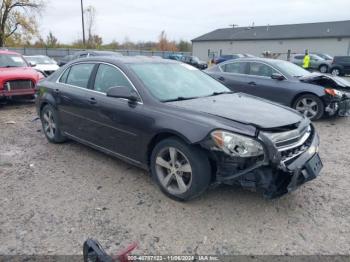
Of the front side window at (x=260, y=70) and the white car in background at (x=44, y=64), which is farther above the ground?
the front side window at (x=260, y=70)

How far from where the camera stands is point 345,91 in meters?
7.67

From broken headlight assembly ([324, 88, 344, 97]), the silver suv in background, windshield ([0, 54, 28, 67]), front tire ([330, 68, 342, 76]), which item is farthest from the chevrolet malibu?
the silver suv in background

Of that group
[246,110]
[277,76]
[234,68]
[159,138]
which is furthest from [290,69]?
[159,138]

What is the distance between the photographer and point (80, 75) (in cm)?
496

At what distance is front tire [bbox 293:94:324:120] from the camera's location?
7555 millimetres

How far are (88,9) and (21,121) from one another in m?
41.3

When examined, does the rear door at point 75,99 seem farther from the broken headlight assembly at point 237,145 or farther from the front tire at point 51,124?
the broken headlight assembly at point 237,145

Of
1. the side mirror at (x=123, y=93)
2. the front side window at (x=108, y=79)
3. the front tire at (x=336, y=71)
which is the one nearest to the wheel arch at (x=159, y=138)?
the side mirror at (x=123, y=93)

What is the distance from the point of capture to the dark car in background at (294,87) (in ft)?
24.6

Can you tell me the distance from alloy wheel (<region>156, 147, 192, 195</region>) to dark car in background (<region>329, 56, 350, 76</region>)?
25.2 m

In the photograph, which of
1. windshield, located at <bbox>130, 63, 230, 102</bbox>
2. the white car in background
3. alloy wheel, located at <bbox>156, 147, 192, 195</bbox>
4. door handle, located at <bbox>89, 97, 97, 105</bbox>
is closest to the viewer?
alloy wheel, located at <bbox>156, 147, 192, 195</bbox>

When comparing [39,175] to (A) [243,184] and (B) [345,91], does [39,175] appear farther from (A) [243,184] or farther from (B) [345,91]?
(B) [345,91]

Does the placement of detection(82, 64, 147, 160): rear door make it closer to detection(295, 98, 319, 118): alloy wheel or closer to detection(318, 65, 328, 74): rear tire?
detection(295, 98, 319, 118): alloy wheel

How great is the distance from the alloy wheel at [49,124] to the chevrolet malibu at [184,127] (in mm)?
457
